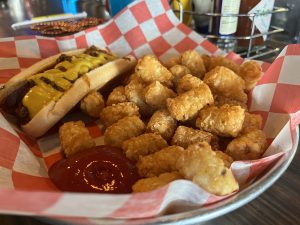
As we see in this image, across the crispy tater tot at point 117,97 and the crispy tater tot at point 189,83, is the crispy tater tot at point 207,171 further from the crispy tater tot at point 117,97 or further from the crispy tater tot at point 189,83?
the crispy tater tot at point 117,97

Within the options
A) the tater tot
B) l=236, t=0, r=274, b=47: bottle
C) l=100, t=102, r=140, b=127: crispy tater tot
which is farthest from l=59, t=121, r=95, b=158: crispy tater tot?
l=236, t=0, r=274, b=47: bottle

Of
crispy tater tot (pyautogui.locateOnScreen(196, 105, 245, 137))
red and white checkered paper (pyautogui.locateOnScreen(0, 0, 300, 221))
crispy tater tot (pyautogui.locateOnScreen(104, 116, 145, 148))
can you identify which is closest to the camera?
red and white checkered paper (pyautogui.locateOnScreen(0, 0, 300, 221))

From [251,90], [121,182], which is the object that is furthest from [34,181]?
[251,90]

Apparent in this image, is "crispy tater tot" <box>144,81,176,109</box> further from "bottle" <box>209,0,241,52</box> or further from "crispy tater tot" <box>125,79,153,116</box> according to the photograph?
"bottle" <box>209,0,241,52</box>

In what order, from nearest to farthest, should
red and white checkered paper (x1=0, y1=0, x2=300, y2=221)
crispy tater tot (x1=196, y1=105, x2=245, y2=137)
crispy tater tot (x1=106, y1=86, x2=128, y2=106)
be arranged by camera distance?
red and white checkered paper (x1=0, y1=0, x2=300, y2=221)
crispy tater tot (x1=196, y1=105, x2=245, y2=137)
crispy tater tot (x1=106, y1=86, x2=128, y2=106)

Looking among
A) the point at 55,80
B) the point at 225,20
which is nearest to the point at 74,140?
the point at 55,80

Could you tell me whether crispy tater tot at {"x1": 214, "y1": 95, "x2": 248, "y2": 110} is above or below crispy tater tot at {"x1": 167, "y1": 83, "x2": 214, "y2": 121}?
below

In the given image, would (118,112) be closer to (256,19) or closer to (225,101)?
(225,101)

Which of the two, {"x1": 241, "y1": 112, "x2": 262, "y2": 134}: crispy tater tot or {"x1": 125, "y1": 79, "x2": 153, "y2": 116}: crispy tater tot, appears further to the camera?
{"x1": 125, "y1": 79, "x2": 153, "y2": 116}: crispy tater tot
